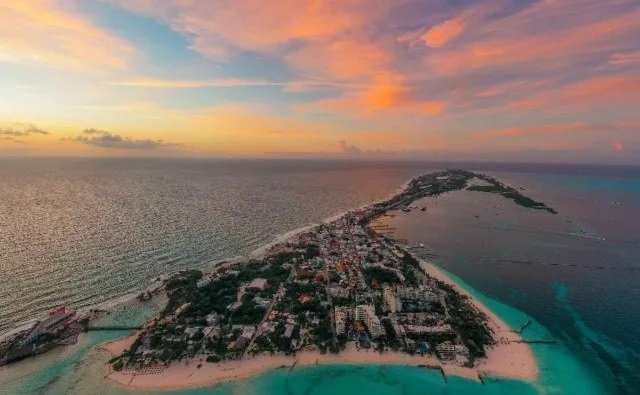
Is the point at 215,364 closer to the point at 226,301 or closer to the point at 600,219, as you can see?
the point at 226,301

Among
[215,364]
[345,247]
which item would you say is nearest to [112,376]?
[215,364]

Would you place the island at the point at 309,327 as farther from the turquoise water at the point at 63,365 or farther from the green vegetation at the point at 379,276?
the turquoise water at the point at 63,365

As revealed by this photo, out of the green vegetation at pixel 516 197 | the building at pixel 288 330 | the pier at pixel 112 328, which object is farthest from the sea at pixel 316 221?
the green vegetation at pixel 516 197

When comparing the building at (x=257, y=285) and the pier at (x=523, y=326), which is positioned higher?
the building at (x=257, y=285)

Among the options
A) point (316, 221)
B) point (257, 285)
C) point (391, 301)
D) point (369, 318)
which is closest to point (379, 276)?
point (391, 301)

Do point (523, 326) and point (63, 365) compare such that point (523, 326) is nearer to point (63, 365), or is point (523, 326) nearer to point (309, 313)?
point (309, 313)

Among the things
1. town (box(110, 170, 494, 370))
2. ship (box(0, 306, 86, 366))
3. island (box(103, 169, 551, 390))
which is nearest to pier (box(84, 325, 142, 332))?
ship (box(0, 306, 86, 366))
